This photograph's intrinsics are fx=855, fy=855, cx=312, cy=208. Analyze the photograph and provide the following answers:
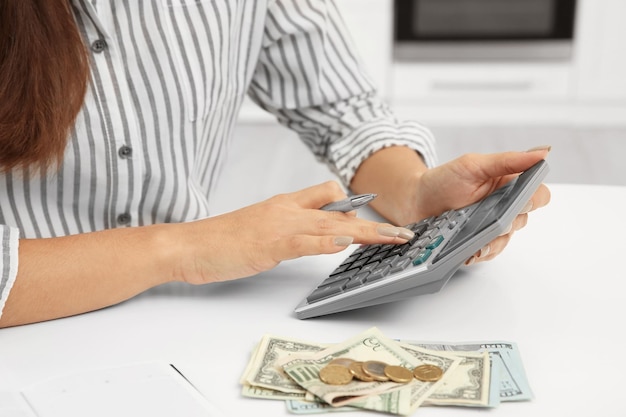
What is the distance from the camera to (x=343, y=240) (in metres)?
0.77

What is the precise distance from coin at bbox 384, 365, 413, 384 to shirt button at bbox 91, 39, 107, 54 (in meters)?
0.52

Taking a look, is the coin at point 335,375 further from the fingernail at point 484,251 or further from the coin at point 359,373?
the fingernail at point 484,251

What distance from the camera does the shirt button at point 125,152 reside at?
984 mm

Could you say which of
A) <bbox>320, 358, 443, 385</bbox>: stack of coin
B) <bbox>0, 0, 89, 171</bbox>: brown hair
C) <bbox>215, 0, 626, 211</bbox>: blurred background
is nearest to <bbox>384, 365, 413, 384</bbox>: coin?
<bbox>320, 358, 443, 385</bbox>: stack of coin

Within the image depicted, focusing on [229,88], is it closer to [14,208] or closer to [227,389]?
[14,208]

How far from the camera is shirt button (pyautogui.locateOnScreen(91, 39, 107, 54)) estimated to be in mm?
939

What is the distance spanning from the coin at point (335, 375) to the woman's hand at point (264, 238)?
0.55 feet

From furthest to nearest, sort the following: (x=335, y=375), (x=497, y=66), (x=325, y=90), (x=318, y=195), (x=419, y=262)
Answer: (x=497, y=66) < (x=325, y=90) < (x=318, y=195) < (x=419, y=262) < (x=335, y=375)

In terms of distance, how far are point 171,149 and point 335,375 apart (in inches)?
20.0

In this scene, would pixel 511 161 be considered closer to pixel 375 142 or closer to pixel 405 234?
pixel 405 234

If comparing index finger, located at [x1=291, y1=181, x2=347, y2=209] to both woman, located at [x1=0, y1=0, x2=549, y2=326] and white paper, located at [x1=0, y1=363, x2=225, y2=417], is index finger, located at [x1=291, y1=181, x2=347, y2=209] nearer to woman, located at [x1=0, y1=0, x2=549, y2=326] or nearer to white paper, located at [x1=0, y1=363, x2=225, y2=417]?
woman, located at [x1=0, y1=0, x2=549, y2=326]

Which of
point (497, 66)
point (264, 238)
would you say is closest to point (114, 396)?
point (264, 238)

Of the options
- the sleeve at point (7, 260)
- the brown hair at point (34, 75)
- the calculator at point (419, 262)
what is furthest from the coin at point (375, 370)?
the brown hair at point (34, 75)

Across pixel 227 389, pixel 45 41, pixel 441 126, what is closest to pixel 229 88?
pixel 45 41
